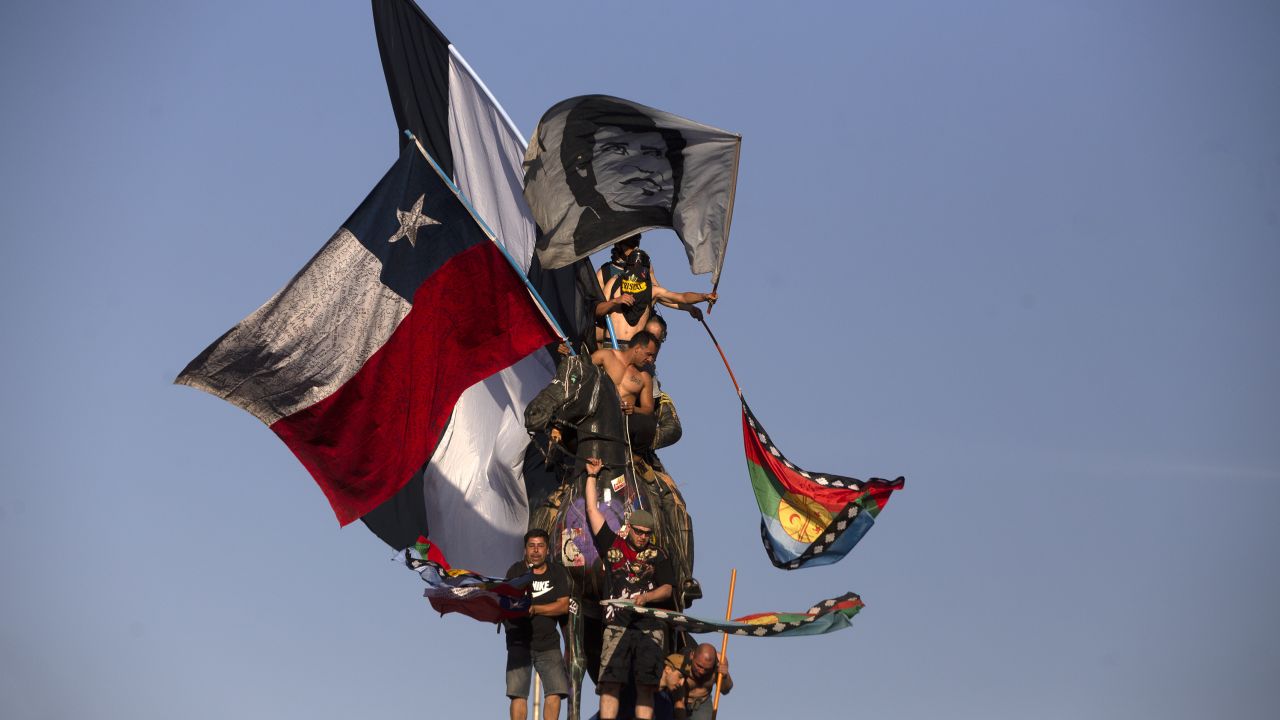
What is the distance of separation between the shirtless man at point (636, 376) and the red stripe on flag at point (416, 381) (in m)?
1.69

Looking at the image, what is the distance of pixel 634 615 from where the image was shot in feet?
63.7

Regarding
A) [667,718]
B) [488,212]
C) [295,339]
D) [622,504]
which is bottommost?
[667,718]

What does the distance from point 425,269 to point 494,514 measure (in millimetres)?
3272

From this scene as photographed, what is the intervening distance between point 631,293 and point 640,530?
3120mm

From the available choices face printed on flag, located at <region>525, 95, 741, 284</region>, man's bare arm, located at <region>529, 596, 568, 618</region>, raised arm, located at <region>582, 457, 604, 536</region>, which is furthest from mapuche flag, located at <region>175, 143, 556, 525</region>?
man's bare arm, located at <region>529, 596, 568, 618</region>

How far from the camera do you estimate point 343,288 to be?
73.2ft

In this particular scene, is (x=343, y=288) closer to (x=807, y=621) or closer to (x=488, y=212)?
(x=488, y=212)

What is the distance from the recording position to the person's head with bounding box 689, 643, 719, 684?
18.7 m

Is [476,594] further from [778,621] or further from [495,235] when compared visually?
[495,235]

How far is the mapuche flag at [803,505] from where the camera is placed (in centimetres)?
2189

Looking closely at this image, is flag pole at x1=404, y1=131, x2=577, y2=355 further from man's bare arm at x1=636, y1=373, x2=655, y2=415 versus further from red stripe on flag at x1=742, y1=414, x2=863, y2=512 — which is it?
red stripe on flag at x1=742, y1=414, x2=863, y2=512

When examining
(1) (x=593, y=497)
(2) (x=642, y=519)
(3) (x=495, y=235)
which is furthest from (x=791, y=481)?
(3) (x=495, y=235)

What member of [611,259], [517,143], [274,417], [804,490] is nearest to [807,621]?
[804,490]

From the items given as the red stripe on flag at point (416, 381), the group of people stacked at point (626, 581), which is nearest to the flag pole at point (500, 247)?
the red stripe on flag at point (416, 381)
